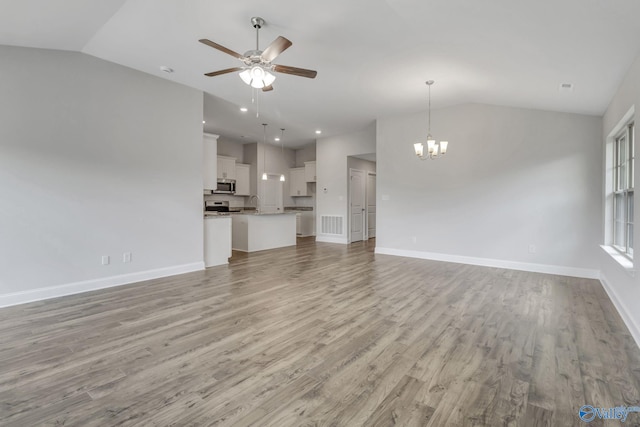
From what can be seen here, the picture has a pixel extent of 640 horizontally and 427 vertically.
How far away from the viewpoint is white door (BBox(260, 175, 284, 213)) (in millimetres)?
9844

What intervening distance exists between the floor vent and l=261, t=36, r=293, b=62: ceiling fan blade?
5957mm

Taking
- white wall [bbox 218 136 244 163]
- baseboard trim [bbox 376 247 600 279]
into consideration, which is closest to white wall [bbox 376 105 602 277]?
baseboard trim [bbox 376 247 600 279]

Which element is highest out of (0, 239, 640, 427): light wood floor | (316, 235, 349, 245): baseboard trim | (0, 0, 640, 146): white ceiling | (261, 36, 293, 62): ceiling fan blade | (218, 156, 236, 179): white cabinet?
(0, 0, 640, 146): white ceiling

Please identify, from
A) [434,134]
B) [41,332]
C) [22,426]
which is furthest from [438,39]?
[41,332]

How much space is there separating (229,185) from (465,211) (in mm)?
6501

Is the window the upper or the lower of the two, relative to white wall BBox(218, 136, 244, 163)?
lower

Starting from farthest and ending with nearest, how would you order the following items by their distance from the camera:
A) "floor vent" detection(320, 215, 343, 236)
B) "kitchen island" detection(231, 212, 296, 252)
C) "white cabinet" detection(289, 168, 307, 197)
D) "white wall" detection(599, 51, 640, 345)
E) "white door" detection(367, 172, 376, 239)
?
"white cabinet" detection(289, 168, 307, 197) → "white door" detection(367, 172, 376, 239) → "floor vent" detection(320, 215, 343, 236) → "kitchen island" detection(231, 212, 296, 252) → "white wall" detection(599, 51, 640, 345)

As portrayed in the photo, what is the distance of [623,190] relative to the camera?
3707 mm

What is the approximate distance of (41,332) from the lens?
2715 mm

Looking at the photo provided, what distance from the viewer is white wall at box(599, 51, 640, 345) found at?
8.72ft

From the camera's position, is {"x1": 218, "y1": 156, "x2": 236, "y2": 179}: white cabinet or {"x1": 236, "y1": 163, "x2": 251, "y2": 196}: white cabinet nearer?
{"x1": 218, "y1": 156, "x2": 236, "y2": 179}: white cabinet

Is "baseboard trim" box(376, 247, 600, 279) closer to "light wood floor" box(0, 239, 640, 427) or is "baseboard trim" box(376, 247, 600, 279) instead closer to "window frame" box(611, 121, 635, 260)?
"window frame" box(611, 121, 635, 260)

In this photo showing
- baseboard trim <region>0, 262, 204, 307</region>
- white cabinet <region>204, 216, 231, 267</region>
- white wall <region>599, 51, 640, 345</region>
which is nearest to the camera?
white wall <region>599, 51, 640, 345</region>

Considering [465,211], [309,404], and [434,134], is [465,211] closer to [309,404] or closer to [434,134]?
[434,134]
